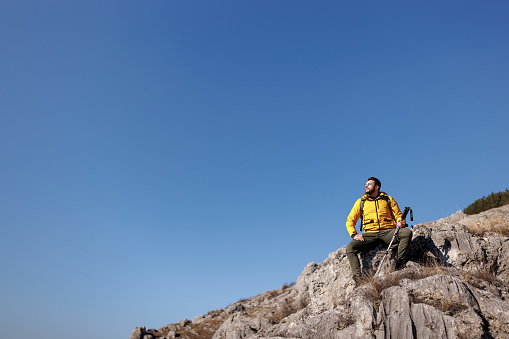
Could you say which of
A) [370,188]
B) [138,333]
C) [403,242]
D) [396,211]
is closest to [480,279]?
[403,242]

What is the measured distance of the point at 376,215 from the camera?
1212 cm

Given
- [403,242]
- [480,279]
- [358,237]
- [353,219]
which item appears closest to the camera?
[480,279]

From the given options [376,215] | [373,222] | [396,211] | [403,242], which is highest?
[396,211]

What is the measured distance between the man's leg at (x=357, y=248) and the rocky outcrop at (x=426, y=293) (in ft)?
1.58

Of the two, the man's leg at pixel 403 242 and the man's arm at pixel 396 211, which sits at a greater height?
the man's arm at pixel 396 211

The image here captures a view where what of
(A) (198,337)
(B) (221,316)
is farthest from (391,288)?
(B) (221,316)

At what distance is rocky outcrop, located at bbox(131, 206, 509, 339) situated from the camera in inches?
333

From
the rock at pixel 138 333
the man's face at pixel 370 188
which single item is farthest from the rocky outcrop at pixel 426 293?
the rock at pixel 138 333

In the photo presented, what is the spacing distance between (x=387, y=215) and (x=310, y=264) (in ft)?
165

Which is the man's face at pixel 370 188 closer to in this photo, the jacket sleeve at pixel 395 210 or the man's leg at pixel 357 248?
the jacket sleeve at pixel 395 210

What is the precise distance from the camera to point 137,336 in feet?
191

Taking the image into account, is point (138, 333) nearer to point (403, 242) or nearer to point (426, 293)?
point (403, 242)

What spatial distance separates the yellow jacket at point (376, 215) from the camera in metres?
12.1

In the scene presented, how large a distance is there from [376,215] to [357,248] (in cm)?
135
